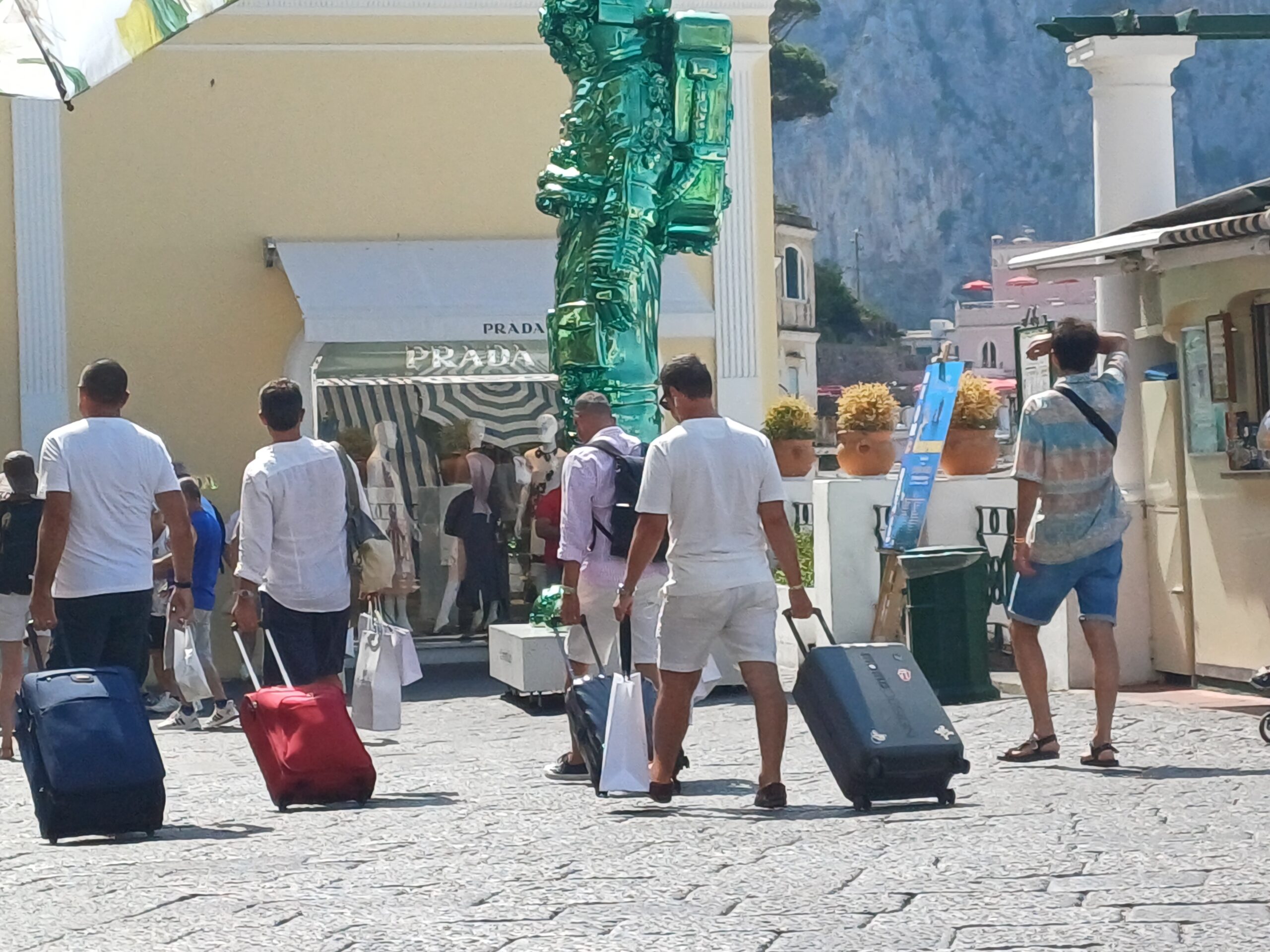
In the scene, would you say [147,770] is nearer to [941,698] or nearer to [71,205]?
[941,698]

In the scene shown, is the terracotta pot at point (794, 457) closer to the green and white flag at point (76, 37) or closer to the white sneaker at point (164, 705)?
the white sneaker at point (164, 705)

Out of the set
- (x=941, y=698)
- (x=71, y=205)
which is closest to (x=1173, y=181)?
(x=941, y=698)

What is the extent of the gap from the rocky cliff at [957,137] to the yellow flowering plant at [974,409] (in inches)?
4493

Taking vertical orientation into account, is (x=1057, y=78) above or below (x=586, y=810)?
above

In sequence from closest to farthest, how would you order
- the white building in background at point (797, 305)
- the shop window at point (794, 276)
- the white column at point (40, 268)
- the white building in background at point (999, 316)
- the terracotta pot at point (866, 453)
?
1. the terracotta pot at point (866, 453)
2. the white column at point (40, 268)
3. the white building in background at point (797, 305)
4. the shop window at point (794, 276)
5. the white building in background at point (999, 316)

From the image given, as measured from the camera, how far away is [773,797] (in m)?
7.55

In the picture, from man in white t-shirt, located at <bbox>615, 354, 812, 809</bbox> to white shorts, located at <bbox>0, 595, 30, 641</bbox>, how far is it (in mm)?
4637

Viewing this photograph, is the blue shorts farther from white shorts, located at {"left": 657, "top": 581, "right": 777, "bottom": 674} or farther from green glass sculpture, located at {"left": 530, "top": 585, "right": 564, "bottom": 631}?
green glass sculpture, located at {"left": 530, "top": 585, "right": 564, "bottom": 631}

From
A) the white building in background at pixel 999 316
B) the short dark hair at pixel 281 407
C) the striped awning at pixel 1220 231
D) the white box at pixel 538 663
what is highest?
the white building in background at pixel 999 316

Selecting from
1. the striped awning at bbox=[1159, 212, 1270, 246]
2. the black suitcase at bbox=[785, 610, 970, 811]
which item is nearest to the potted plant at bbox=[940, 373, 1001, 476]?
the striped awning at bbox=[1159, 212, 1270, 246]

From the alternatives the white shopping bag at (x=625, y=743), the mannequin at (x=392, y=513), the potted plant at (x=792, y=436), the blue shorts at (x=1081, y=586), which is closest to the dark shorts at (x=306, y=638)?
the white shopping bag at (x=625, y=743)

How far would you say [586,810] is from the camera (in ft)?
25.4

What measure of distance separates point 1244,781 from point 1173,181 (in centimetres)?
540

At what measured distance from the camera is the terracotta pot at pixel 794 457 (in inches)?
646
